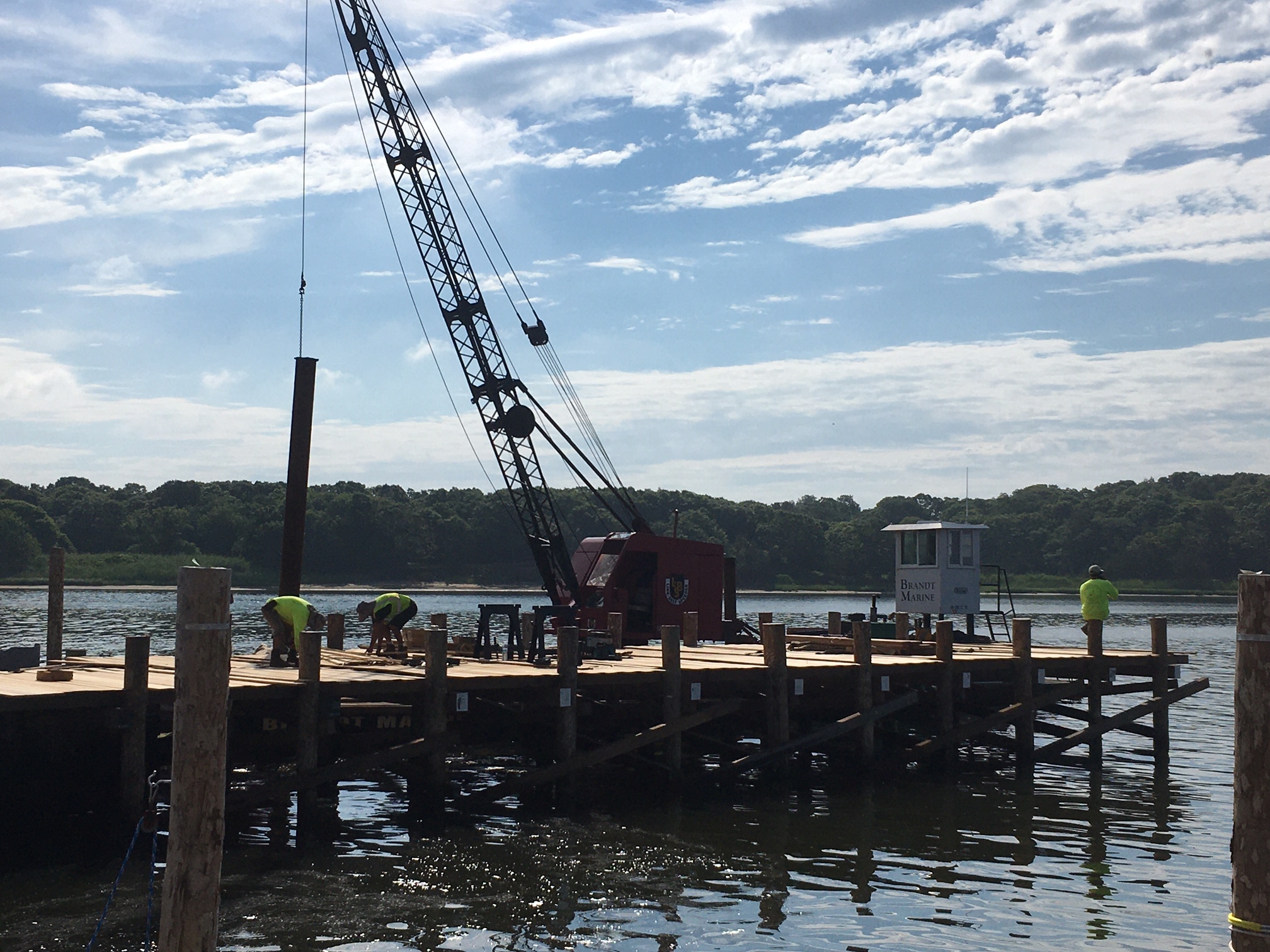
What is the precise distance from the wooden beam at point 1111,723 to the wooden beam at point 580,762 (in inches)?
325

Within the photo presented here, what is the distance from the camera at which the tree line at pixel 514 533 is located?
120 metres

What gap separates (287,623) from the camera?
17203mm

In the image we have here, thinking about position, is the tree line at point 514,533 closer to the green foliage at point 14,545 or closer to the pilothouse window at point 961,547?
the green foliage at point 14,545

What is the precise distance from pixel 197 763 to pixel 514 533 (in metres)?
118

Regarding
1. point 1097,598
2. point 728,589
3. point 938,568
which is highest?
point 938,568

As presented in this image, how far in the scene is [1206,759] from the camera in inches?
1002

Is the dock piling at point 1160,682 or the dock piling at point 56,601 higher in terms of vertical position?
the dock piling at point 56,601

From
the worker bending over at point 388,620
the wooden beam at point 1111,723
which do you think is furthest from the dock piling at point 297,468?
the wooden beam at point 1111,723

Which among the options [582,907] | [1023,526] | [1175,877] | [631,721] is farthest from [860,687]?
[1023,526]

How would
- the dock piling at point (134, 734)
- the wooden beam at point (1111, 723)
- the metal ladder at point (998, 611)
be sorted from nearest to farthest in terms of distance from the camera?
the dock piling at point (134, 734), the wooden beam at point (1111, 723), the metal ladder at point (998, 611)

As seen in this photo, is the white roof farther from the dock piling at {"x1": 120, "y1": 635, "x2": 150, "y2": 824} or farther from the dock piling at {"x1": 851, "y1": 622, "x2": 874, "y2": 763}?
the dock piling at {"x1": 120, "y1": 635, "x2": 150, "y2": 824}

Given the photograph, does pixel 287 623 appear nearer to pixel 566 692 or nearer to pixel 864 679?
pixel 566 692

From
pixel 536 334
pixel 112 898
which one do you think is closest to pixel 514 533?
pixel 536 334

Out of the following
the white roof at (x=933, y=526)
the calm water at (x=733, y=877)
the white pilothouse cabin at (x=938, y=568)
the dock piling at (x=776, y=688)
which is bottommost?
the calm water at (x=733, y=877)
